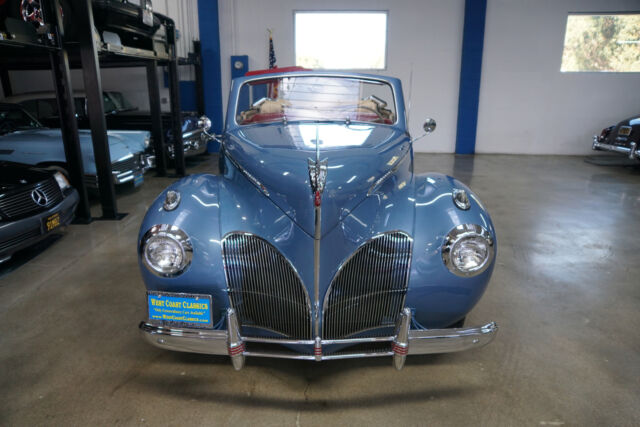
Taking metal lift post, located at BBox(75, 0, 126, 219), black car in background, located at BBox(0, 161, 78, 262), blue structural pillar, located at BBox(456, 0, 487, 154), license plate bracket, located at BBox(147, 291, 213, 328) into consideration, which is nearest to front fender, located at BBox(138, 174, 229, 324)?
license plate bracket, located at BBox(147, 291, 213, 328)

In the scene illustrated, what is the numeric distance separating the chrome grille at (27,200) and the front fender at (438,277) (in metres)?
3.04

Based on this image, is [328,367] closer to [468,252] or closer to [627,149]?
[468,252]

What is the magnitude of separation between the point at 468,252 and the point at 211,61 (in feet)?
30.7

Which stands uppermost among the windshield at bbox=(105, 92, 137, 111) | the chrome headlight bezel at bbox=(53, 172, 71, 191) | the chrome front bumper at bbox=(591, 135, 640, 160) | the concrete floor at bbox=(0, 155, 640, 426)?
the windshield at bbox=(105, 92, 137, 111)

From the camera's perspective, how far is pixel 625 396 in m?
1.94

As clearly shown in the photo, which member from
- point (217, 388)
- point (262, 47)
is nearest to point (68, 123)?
point (217, 388)

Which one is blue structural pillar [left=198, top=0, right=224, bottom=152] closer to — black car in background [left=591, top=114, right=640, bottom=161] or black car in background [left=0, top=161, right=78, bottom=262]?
black car in background [left=0, top=161, right=78, bottom=262]

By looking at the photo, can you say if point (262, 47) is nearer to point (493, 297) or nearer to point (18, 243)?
point (18, 243)

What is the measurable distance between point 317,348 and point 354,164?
884 mm

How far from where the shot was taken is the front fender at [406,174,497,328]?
189 centimetres

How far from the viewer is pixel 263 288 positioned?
1.89 metres

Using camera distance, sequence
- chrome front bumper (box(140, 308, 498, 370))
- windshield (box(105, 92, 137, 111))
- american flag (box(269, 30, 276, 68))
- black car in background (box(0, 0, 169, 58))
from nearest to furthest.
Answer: chrome front bumper (box(140, 308, 498, 370))
black car in background (box(0, 0, 169, 58))
windshield (box(105, 92, 137, 111))
american flag (box(269, 30, 276, 68))

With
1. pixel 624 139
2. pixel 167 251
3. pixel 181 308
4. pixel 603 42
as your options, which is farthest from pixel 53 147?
pixel 603 42

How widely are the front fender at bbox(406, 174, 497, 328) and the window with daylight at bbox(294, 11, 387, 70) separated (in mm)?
8697
